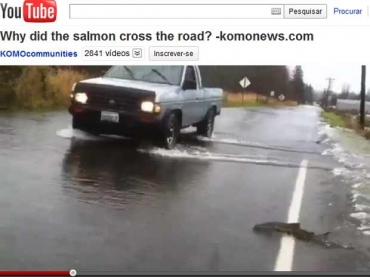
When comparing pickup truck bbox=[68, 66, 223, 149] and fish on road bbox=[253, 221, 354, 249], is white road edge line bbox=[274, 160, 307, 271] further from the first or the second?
pickup truck bbox=[68, 66, 223, 149]

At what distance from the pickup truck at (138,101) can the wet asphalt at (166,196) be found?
7 centimetres

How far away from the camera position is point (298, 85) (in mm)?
3068

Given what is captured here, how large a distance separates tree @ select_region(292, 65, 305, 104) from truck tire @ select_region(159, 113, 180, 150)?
0.60 m

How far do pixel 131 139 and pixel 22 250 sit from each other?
0.77 metres

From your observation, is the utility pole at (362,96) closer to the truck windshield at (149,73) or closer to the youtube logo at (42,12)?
the truck windshield at (149,73)

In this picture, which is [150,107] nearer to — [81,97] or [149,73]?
[149,73]

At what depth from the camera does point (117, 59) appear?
9.30 ft

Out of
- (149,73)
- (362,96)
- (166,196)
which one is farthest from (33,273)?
(362,96)

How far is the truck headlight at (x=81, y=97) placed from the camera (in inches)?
118

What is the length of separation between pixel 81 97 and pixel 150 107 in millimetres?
336

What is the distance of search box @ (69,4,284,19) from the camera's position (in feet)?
9.23

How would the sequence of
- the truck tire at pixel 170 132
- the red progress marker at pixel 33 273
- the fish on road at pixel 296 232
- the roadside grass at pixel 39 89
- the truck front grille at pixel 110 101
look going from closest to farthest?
the red progress marker at pixel 33 273
the fish on road at pixel 296 232
the roadside grass at pixel 39 89
the truck front grille at pixel 110 101
the truck tire at pixel 170 132

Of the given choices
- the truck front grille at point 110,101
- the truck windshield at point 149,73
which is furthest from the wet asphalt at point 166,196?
the truck windshield at point 149,73

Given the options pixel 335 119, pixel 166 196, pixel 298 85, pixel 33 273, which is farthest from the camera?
pixel 335 119
